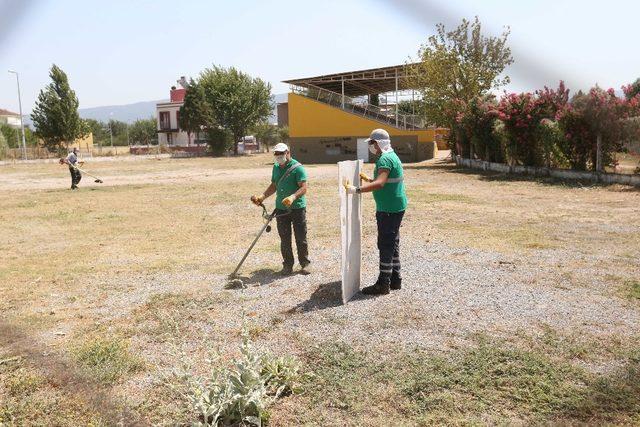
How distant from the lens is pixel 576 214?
12195 mm

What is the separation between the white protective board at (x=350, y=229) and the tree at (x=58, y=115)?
52.1m

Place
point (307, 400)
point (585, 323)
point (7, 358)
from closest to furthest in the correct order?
point (307, 400) → point (7, 358) → point (585, 323)

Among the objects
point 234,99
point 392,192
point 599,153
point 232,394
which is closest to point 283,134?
point 234,99

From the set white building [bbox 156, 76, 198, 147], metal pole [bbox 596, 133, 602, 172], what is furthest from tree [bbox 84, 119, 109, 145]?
metal pole [bbox 596, 133, 602, 172]

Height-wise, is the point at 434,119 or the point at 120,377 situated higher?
the point at 434,119

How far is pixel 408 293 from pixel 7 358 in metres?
4.02

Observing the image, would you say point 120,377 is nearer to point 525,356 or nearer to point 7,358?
point 7,358

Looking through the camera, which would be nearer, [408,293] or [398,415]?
[398,415]

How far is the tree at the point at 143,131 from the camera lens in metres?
101

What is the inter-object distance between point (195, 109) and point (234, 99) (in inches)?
206

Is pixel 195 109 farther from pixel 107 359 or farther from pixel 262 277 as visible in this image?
pixel 107 359

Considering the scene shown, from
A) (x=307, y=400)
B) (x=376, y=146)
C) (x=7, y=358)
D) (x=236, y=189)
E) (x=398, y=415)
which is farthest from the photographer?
(x=236, y=189)

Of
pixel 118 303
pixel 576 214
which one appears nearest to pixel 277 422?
pixel 118 303

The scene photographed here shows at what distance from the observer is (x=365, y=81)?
133 ft
